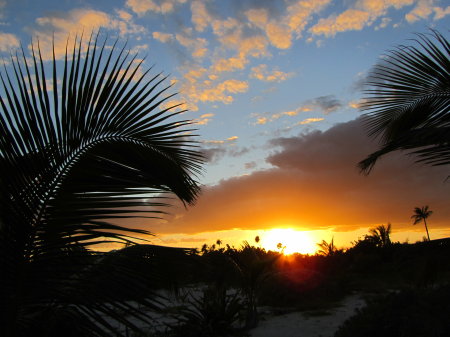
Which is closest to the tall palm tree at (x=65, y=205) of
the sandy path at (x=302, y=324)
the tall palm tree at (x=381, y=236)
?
the sandy path at (x=302, y=324)

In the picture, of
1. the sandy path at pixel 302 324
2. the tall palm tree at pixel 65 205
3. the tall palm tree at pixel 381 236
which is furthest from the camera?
the tall palm tree at pixel 381 236

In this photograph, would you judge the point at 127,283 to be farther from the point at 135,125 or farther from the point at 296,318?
the point at 296,318

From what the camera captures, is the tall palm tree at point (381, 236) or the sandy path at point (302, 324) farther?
the tall palm tree at point (381, 236)

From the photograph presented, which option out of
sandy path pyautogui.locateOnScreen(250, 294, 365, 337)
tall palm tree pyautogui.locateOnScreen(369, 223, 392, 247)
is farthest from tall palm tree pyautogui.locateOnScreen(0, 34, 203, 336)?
tall palm tree pyautogui.locateOnScreen(369, 223, 392, 247)

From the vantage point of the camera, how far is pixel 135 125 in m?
2.37

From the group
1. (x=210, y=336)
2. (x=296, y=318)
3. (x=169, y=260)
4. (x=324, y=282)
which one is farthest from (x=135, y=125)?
(x=324, y=282)

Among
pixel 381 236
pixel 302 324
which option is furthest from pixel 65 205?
pixel 381 236

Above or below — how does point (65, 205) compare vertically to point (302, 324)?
above

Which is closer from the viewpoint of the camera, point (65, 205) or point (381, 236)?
point (65, 205)

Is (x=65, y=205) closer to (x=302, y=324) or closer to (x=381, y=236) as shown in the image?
(x=302, y=324)

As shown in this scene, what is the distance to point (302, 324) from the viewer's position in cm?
1162

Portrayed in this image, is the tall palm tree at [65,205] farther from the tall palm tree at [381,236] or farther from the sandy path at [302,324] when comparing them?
the tall palm tree at [381,236]

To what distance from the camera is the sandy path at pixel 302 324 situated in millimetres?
10336

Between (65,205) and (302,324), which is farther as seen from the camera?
(302,324)
